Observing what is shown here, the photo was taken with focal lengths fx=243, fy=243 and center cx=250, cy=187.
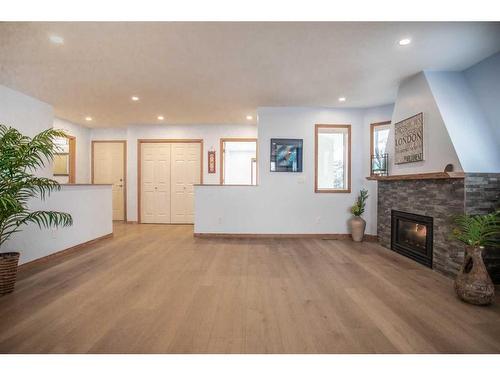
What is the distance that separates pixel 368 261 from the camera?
3.24 m

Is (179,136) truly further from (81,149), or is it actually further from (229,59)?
(229,59)

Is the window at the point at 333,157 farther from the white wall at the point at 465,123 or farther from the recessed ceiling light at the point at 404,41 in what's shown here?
the recessed ceiling light at the point at 404,41

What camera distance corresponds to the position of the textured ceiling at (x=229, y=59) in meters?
2.28

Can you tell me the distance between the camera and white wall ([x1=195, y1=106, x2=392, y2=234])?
466 centimetres

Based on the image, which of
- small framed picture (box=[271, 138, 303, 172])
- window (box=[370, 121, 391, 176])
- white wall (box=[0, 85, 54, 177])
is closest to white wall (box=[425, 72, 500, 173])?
window (box=[370, 121, 391, 176])

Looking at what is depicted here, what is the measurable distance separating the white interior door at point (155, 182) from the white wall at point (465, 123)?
5.44 m

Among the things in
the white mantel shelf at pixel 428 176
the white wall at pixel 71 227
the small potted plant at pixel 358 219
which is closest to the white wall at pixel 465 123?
the white mantel shelf at pixel 428 176

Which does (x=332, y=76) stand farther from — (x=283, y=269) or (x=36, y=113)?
(x=36, y=113)

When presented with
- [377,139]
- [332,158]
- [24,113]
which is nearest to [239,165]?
[332,158]

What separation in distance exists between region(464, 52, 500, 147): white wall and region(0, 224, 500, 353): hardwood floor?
195cm

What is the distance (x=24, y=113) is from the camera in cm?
400

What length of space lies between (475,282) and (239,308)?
2.02 metres

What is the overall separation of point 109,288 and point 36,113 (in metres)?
3.77

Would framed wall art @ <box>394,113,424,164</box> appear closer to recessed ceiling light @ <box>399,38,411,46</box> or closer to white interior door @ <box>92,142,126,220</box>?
recessed ceiling light @ <box>399,38,411,46</box>
